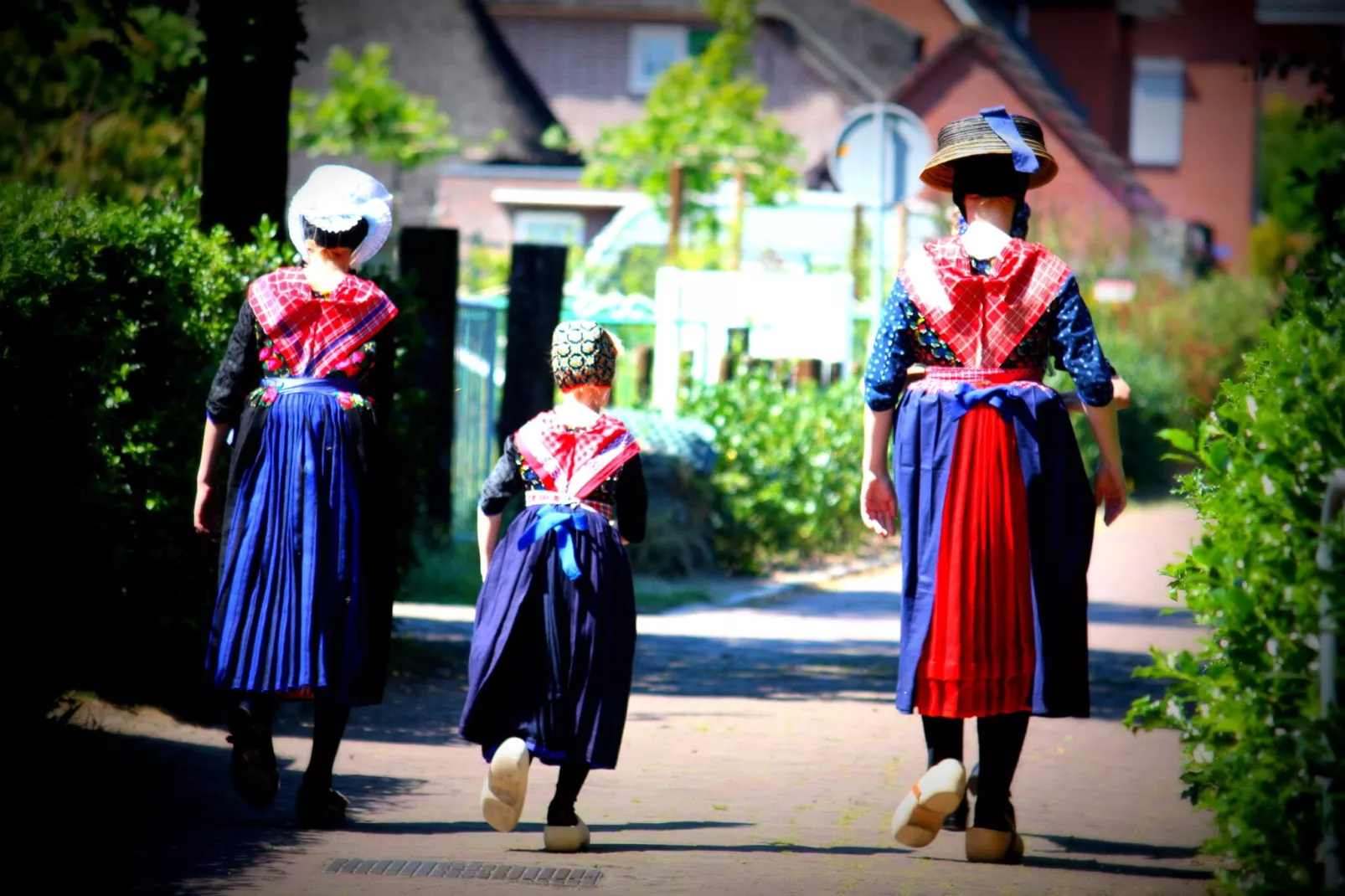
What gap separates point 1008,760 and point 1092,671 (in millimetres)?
4773

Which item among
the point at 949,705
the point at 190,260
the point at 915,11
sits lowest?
the point at 949,705

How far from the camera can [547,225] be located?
128 feet

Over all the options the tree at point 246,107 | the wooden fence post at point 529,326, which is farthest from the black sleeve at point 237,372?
the wooden fence post at point 529,326

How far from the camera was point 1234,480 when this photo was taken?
431cm

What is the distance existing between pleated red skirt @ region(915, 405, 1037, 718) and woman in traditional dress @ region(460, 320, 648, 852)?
0.89 meters

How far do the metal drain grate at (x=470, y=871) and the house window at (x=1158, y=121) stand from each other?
45.5 meters

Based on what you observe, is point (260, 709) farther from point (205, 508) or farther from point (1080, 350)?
point (1080, 350)

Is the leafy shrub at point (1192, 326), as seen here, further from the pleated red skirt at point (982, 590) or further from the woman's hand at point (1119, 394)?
the pleated red skirt at point (982, 590)

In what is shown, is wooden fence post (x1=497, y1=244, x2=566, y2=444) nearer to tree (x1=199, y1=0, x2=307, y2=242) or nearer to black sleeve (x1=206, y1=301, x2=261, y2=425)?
tree (x1=199, y1=0, x2=307, y2=242)

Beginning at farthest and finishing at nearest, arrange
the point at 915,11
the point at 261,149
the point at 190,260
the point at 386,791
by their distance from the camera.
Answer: the point at 915,11 → the point at 261,149 → the point at 190,260 → the point at 386,791

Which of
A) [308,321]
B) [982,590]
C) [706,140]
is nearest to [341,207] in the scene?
[308,321]

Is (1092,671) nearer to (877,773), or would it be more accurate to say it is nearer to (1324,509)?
(877,773)

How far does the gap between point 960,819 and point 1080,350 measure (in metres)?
1.55

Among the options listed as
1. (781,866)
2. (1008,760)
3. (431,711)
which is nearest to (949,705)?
(1008,760)
